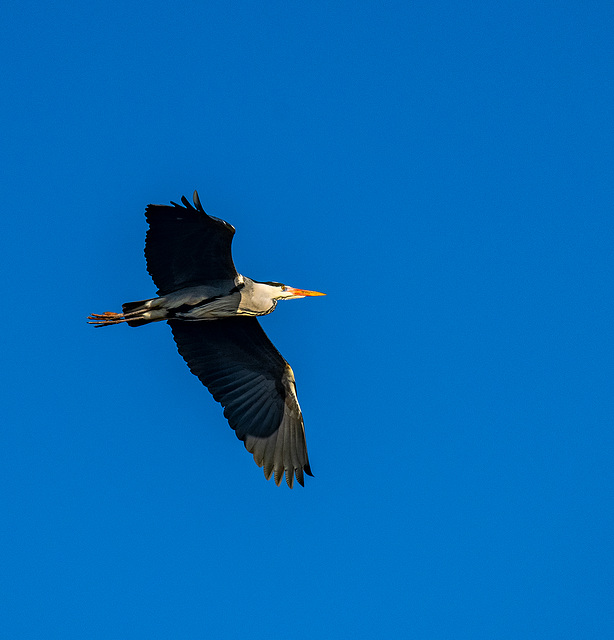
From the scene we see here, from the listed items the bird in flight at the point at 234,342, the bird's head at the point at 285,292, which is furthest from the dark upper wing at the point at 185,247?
the bird's head at the point at 285,292

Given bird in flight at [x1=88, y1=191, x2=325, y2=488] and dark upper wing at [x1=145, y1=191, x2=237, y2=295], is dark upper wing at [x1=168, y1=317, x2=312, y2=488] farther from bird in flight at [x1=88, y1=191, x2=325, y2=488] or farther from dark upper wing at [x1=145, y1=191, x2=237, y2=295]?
dark upper wing at [x1=145, y1=191, x2=237, y2=295]

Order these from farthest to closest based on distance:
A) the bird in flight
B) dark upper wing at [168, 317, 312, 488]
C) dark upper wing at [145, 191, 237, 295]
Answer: dark upper wing at [168, 317, 312, 488], the bird in flight, dark upper wing at [145, 191, 237, 295]

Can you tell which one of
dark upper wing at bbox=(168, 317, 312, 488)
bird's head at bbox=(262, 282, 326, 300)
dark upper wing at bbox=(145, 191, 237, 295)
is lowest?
dark upper wing at bbox=(168, 317, 312, 488)

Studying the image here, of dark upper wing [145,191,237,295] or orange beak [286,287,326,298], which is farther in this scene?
orange beak [286,287,326,298]

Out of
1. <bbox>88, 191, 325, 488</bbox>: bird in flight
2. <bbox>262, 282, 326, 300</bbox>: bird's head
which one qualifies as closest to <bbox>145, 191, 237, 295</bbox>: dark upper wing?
<bbox>88, 191, 325, 488</bbox>: bird in flight

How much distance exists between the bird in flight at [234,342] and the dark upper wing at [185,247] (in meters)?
0.01

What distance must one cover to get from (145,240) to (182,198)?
3.48 feet

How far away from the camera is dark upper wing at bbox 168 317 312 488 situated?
1332 cm

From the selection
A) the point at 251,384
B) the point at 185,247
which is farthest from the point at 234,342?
the point at 185,247

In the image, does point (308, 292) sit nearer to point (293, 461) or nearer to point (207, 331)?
point (207, 331)

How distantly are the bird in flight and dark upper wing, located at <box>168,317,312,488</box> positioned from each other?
0.01 meters

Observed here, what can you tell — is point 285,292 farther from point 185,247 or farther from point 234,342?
point 185,247

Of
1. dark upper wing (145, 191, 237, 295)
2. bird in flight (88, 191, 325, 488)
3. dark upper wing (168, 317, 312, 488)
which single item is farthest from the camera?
dark upper wing (168, 317, 312, 488)

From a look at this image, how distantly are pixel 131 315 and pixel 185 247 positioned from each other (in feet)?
3.98
